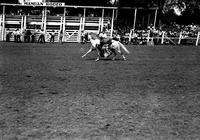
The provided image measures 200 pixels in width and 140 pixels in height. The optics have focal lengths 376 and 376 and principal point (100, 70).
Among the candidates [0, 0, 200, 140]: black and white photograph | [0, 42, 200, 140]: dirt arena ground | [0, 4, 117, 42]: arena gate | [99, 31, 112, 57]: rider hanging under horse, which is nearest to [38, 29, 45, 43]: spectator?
[0, 4, 117, 42]: arena gate

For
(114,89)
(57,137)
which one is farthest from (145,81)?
(57,137)

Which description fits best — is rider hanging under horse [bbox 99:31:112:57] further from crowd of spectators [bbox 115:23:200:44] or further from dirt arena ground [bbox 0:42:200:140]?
crowd of spectators [bbox 115:23:200:44]

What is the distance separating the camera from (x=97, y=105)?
8492 millimetres

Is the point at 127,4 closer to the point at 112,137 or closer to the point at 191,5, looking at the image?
the point at 191,5

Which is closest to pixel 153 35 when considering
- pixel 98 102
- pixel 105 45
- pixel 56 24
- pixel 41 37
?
pixel 56 24

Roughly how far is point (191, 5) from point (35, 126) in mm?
50958

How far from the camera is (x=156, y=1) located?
48.3 meters

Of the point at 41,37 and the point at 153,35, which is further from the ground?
the point at 153,35

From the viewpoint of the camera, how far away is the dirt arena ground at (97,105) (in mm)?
6422

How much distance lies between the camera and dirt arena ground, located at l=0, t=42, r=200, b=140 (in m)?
6.42

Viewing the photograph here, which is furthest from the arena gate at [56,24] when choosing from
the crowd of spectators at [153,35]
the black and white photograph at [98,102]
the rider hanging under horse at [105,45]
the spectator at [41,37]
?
the black and white photograph at [98,102]

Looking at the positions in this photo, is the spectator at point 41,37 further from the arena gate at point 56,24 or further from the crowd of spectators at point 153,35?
the crowd of spectators at point 153,35

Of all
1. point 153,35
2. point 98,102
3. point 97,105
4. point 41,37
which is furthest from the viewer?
point 153,35

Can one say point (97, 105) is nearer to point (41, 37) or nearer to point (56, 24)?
point (41, 37)
